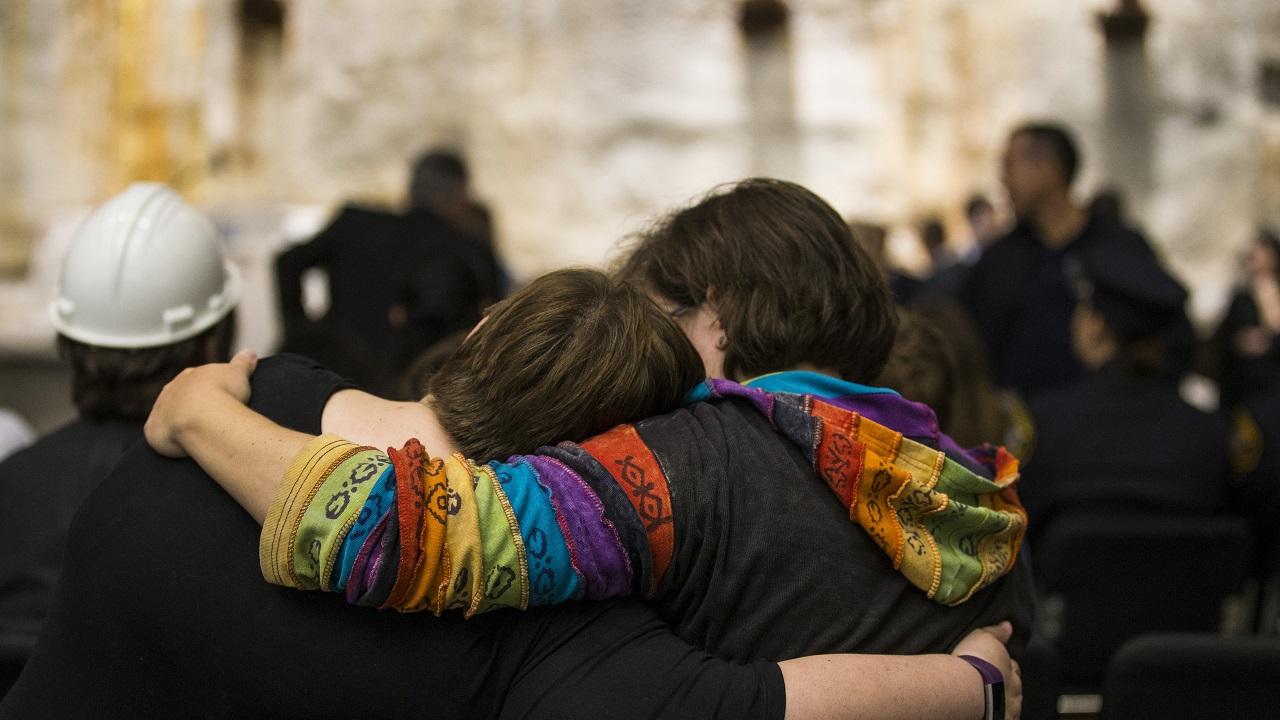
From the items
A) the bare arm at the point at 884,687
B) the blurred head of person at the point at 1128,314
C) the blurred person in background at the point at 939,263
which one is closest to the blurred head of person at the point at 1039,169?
the blurred head of person at the point at 1128,314

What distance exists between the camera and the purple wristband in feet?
5.00

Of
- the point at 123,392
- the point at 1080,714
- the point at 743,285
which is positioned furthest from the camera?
the point at 1080,714

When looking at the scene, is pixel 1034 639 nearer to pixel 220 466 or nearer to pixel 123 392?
pixel 220 466

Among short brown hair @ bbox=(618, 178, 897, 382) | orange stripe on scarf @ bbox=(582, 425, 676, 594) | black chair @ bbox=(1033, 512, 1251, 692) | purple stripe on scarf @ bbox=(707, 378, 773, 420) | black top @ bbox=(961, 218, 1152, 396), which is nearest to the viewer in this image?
orange stripe on scarf @ bbox=(582, 425, 676, 594)

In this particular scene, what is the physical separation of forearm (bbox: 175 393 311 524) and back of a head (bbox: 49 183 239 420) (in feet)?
2.79

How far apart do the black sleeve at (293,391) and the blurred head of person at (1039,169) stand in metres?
3.92

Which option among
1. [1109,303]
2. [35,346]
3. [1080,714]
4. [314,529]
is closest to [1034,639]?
[1080,714]

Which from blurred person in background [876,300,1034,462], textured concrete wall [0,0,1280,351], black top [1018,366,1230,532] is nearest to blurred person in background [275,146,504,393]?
blurred person in background [876,300,1034,462]

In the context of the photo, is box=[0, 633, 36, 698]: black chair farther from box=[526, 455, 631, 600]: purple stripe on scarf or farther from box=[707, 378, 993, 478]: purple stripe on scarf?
box=[707, 378, 993, 478]: purple stripe on scarf

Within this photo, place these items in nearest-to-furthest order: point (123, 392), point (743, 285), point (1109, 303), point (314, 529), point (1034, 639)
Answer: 1. point (314, 529)
2. point (743, 285)
3. point (1034, 639)
4. point (123, 392)
5. point (1109, 303)

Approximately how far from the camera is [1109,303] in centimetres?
329

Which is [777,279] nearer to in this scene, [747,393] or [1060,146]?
[747,393]

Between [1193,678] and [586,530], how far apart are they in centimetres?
92

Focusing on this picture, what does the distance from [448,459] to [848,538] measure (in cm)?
49
